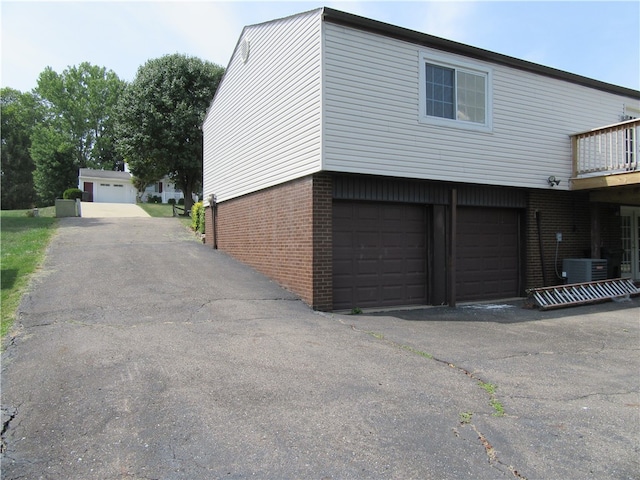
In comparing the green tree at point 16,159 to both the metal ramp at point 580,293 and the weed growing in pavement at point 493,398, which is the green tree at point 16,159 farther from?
the weed growing in pavement at point 493,398

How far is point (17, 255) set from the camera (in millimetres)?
11617

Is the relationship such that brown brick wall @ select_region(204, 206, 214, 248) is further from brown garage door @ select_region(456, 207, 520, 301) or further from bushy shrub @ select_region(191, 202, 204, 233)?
brown garage door @ select_region(456, 207, 520, 301)

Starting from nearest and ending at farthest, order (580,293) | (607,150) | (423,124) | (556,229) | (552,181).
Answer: (423,124), (580,293), (552,181), (607,150), (556,229)

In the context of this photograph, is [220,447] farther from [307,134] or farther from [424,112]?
[424,112]

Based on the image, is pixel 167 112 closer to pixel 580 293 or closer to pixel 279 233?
pixel 279 233

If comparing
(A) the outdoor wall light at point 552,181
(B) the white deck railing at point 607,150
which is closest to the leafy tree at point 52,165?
(A) the outdoor wall light at point 552,181

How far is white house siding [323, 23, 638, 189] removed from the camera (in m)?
8.83

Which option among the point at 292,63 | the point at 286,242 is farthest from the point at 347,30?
the point at 286,242

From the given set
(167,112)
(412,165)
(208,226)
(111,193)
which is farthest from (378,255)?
(111,193)

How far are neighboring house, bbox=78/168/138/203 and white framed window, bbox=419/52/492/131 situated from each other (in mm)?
36903

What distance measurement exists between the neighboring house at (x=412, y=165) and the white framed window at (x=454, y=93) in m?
0.04

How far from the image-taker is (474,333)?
775 centimetres

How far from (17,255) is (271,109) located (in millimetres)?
7644

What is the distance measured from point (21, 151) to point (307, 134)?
50242 millimetres
